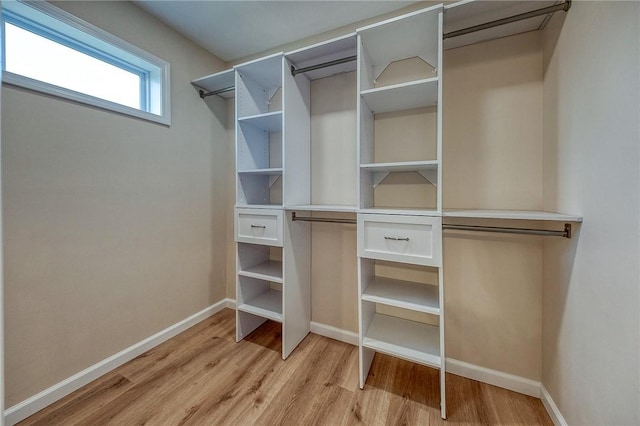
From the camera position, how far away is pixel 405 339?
1516 millimetres

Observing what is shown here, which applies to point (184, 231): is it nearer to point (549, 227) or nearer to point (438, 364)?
point (438, 364)

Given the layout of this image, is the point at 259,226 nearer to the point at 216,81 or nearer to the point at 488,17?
the point at 216,81

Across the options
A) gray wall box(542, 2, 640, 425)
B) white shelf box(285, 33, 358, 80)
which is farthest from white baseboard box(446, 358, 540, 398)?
white shelf box(285, 33, 358, 80)

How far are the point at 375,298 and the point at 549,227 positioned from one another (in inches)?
40.5

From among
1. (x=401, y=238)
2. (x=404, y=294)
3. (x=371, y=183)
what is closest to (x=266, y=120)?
(x=371, y=183)

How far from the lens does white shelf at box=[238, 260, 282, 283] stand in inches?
72.2

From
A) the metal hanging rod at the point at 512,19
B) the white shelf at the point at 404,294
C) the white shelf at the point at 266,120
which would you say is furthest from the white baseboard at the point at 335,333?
the metal hanging rod at the point at 512,19

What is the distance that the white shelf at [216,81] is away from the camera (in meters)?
1.97

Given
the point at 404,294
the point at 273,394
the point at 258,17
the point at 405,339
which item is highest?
the point at 258,17

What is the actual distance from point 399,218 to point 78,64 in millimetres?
2207

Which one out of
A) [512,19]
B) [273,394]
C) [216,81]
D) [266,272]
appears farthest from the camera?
[216,81]

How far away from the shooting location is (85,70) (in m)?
1.58

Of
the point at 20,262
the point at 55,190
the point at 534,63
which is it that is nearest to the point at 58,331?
the point at 20,262

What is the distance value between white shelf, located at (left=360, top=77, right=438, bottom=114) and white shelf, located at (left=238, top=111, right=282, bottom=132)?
2.15 feet
